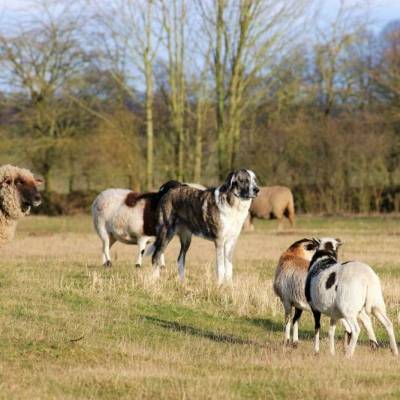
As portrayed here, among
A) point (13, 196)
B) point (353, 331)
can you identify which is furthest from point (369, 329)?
point (13, 196)

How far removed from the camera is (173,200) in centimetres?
1781

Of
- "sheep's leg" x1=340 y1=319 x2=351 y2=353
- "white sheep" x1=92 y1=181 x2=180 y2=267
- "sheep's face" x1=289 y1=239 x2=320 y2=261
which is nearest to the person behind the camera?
"sheep's leg" x1=340 y1=319 x2=351 y2=353

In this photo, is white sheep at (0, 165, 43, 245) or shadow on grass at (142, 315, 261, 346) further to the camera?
white sheep at (0, 165, 43, 245)

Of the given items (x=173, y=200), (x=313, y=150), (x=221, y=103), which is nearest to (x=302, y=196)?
(x=313, y=150)

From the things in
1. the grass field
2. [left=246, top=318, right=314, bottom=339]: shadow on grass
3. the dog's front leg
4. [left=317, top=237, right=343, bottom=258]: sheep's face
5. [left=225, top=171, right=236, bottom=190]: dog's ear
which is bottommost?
[left=246, top=318, right=314, bottom=339]: shadow on grass

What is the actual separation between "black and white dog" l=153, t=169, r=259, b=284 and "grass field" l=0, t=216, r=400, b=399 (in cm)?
44

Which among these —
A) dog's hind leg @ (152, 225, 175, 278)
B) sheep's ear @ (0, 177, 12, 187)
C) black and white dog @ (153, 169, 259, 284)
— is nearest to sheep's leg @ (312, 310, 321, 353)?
black and white dog @ (153, 169, 259, 284)

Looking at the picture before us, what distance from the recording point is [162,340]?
1175 centimetres

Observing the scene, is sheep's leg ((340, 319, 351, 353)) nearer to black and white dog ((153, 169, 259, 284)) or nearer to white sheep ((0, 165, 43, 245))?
black and white dog ((153, 169, 259, 284))

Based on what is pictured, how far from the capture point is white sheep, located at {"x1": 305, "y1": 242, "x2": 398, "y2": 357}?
9.83m

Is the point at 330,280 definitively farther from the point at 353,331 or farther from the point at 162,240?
the point at 162,240

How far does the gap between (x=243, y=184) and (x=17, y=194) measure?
4121 millimetres

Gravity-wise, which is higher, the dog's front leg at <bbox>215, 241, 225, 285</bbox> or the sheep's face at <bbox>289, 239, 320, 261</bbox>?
the sheep's face at <bbox>289, 239, 320, 261</bbox>

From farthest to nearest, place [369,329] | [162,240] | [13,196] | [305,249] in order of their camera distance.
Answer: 1. [162,240]
2. [13,196]
3. [305,249]
4. [369,329]
